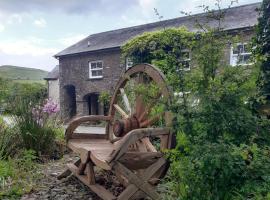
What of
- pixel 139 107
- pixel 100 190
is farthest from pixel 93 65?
pixel 100 190

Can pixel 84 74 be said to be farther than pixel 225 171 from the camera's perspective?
Yes

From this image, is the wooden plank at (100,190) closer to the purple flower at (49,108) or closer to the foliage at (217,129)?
the foliage at (217,129)

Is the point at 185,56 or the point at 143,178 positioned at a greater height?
the point at 185,56

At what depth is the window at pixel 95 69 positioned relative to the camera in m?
17.5

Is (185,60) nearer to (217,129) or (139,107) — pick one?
(217,129)

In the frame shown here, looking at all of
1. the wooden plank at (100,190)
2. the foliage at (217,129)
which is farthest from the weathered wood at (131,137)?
the wooden plank at (100,190)

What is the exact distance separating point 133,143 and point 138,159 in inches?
7.9

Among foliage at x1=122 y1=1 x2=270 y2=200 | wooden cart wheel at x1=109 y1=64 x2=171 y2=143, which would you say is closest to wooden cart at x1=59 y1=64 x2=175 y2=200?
wooden cart wheel at x1=109 y1=64 x2=171 y2=143

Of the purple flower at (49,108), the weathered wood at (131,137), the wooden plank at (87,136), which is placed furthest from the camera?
the purple flower at (49,108)

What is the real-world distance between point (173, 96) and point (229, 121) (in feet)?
2.10

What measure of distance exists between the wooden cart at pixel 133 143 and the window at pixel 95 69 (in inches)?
522

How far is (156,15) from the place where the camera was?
9.07ft

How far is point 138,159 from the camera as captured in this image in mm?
2928

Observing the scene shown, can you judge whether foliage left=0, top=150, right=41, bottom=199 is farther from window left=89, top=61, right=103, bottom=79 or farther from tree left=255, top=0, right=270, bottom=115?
window left=89, top=61, right=103, bottom=79
